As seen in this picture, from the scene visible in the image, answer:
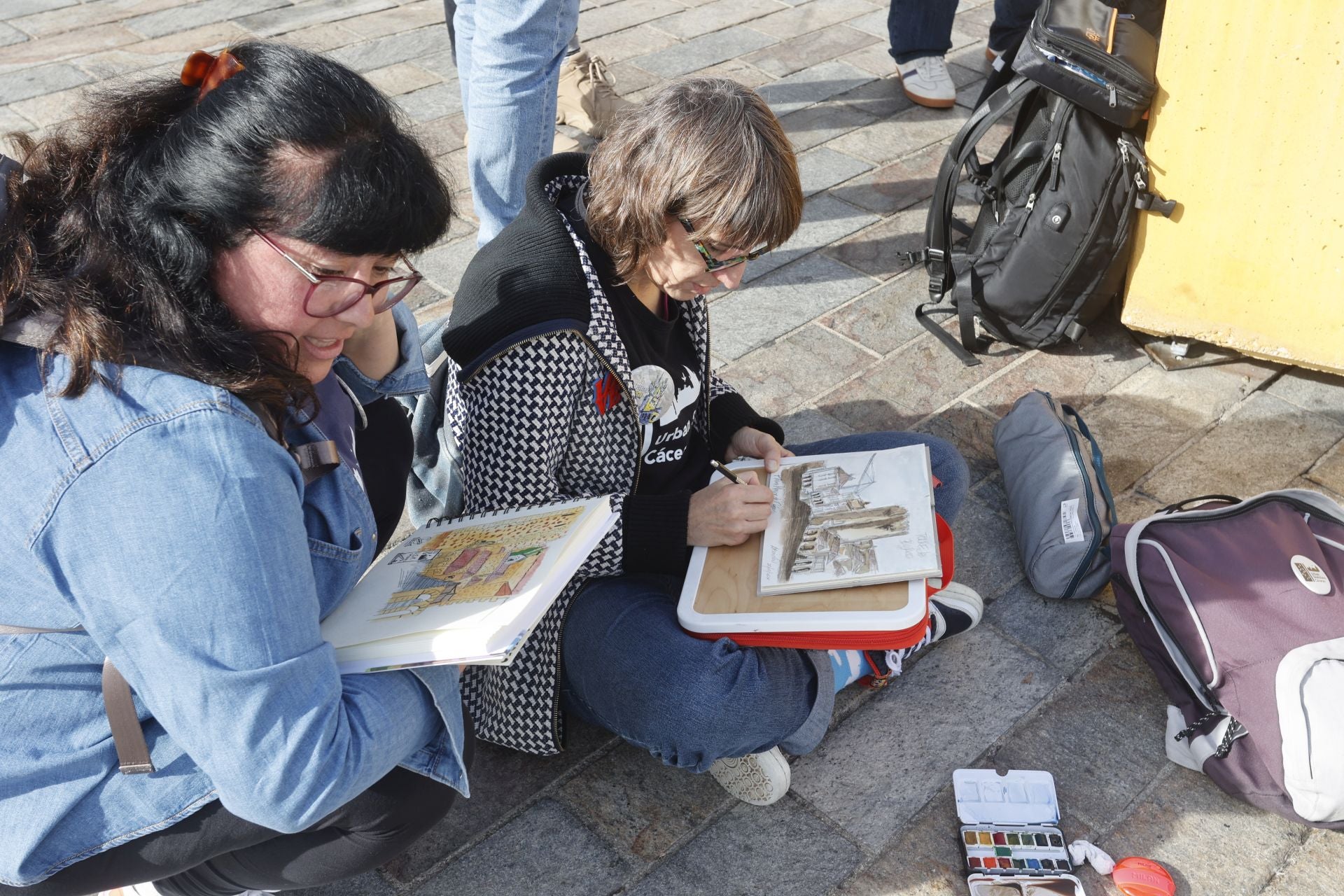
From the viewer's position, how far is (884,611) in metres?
1.95

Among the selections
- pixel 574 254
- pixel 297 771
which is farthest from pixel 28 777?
pixel 574 254

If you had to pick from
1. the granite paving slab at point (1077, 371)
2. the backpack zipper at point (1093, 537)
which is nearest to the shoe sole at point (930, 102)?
the granite paving slab at point (1077, 371)

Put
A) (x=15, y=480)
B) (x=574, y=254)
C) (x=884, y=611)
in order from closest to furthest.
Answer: (x=15, y=480)
(x=884, y=611)
(x=574, y=254)

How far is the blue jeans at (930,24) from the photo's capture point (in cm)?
477

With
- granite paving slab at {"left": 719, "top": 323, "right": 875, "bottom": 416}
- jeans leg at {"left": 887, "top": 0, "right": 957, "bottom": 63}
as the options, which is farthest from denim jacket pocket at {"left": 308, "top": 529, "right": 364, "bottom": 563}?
jeans leg at {"left": 887, "top": 0, "right": 957, "bottom": 63}

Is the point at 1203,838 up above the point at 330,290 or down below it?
below

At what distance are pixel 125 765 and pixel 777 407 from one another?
6.94 ft

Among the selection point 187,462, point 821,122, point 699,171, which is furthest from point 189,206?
point 821,122

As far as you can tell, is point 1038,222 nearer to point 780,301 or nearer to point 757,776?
point 780,301

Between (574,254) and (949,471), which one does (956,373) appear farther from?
(574,254)

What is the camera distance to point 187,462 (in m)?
1.36

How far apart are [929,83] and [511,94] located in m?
2.44

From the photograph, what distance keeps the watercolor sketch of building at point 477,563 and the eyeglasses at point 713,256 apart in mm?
559

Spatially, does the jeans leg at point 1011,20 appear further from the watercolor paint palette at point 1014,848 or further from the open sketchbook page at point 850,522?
the watercolor paint palette at point 1014,848
